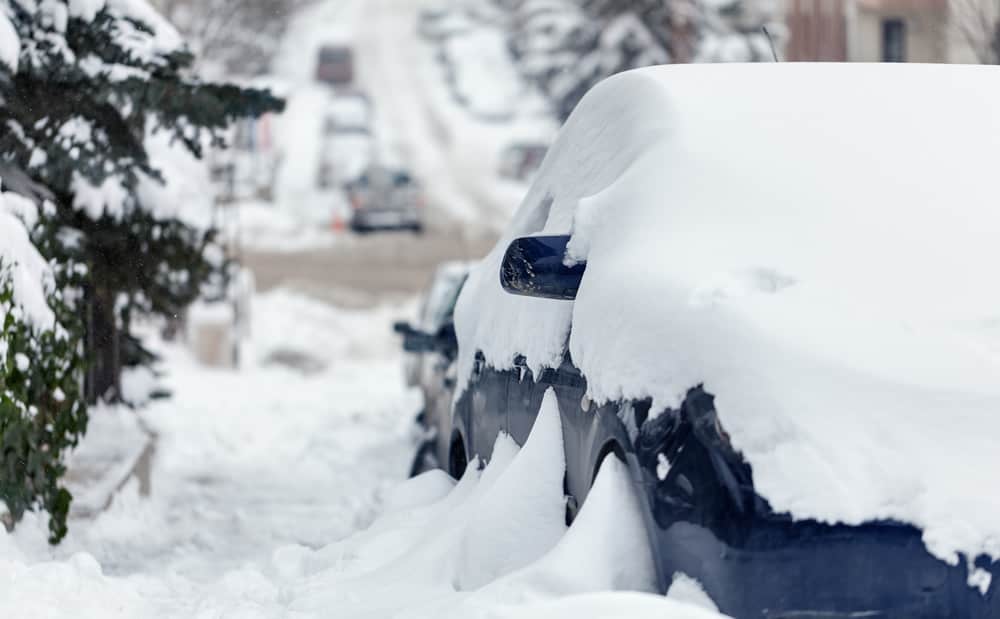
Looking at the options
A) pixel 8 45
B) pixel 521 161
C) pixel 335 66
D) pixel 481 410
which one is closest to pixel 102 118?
pixel 8 45

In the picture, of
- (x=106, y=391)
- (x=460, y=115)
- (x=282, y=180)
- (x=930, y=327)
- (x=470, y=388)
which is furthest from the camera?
(x=460, y=115)

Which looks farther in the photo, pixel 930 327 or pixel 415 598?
pixel 415 598

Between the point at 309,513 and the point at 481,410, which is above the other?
the point at 481,410

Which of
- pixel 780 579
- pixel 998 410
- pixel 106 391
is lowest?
pixel 106 391

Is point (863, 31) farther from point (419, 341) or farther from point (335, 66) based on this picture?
point (419, 341)

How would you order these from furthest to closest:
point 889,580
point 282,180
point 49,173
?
1. point 282,180
2. point 49,173
3. point 889,580

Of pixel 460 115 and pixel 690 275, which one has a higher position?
pixel 690 275

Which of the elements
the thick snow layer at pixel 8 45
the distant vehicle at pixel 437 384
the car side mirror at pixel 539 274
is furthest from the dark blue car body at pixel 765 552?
the thick snow layer at pixel 8 45

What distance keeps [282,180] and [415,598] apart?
44259mm

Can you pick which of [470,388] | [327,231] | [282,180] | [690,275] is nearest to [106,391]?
[470,388]

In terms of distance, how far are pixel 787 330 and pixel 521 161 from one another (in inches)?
1753

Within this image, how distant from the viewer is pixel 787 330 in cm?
400

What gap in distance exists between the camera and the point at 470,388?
6.48 metres

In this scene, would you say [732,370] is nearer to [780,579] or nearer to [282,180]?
[780,579]
